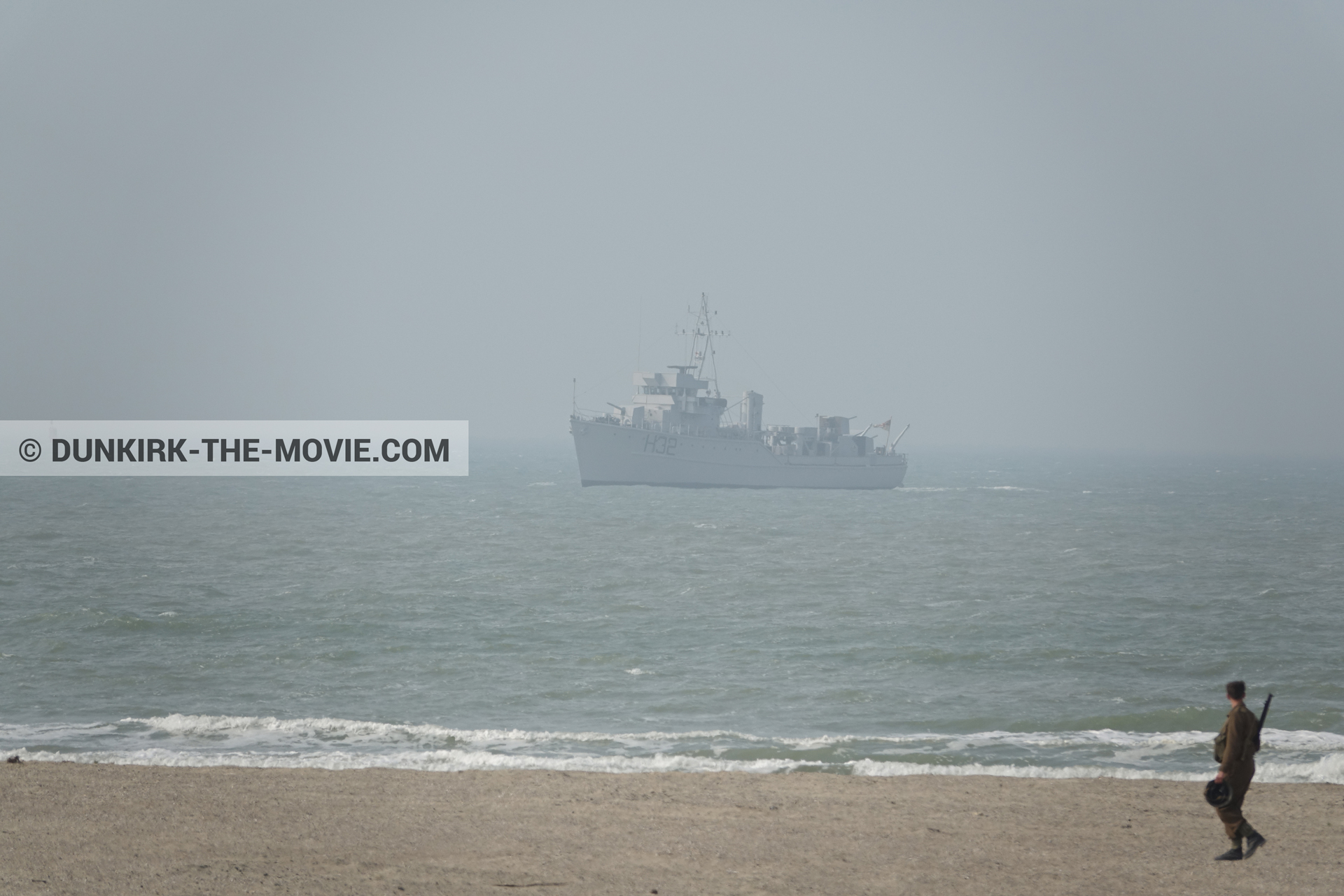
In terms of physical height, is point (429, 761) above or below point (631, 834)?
below

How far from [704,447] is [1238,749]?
3265 inches

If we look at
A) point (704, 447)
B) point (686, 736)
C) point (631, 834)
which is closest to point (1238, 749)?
point (631, 834)

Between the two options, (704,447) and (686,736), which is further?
(704,447)

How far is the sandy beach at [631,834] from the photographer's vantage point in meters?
9.16

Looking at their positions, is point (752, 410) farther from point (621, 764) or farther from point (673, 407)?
point (621, 764)

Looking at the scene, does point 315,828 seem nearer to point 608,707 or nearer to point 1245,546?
point 608,707

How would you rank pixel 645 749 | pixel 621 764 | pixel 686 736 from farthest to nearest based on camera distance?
pixel 686 736 → pixel 645 749 → pixel 621 764

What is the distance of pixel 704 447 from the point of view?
9169 cm

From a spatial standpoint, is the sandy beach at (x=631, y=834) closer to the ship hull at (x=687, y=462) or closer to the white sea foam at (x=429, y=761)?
the white sea foam at (x=429, y=761)

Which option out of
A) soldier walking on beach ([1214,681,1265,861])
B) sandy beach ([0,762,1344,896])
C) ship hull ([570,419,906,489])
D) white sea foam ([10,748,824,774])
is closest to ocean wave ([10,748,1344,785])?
white sea foam ([10,748,824,774])

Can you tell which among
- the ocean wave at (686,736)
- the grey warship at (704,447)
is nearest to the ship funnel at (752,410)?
the grey warship at (704,447)

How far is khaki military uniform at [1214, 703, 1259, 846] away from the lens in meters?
8.79

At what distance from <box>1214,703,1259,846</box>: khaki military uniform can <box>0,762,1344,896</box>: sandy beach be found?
916mm

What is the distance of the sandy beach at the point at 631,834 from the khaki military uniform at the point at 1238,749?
0.92 meters
